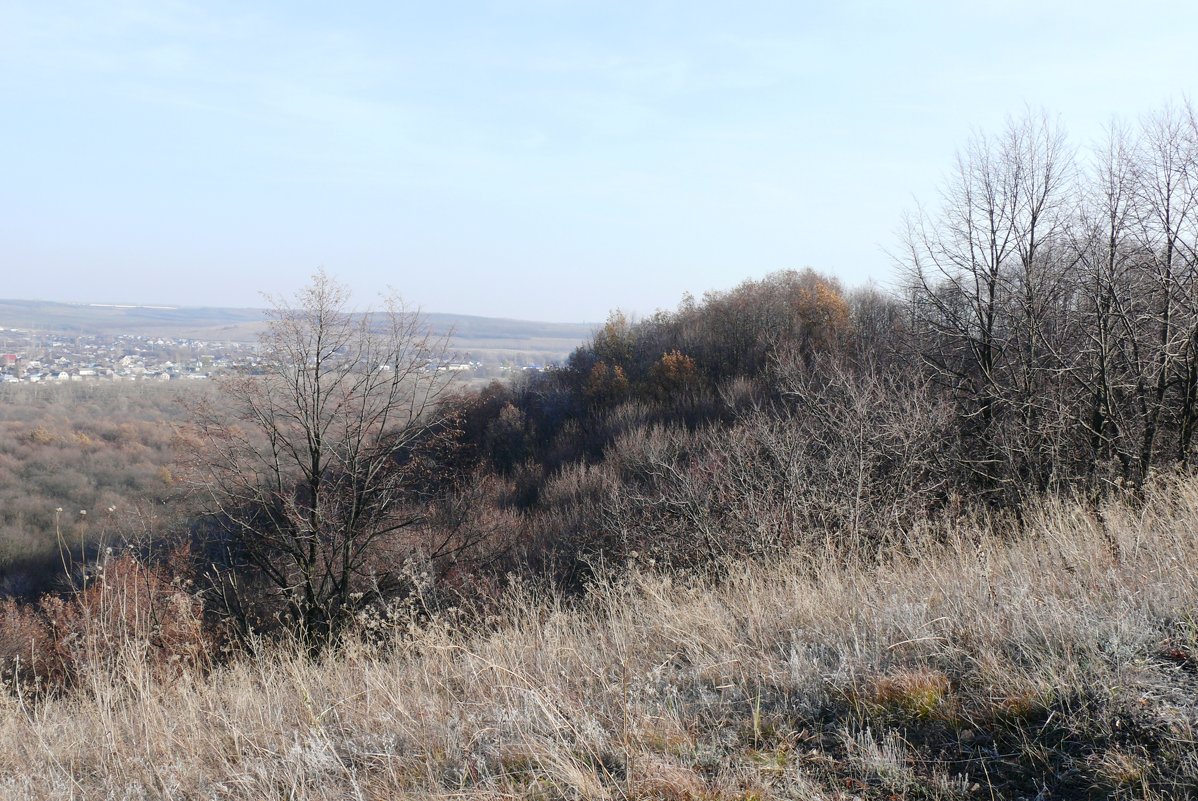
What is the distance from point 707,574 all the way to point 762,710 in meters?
3.47

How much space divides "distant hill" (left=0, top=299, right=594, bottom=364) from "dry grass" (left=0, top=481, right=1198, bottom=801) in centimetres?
7385

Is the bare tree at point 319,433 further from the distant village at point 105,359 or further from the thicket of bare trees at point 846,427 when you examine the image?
the distant village at point 105,359

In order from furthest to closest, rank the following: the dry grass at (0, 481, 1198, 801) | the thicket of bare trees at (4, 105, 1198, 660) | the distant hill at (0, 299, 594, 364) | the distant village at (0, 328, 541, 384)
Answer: the distant hill at (0, 299, 594, 364)
the distant village at (0, 328, 541, 384)
the thicket of bare trees at (4, 105, 1198, 660)
the dry grass at (0, 481, 1198, 801)

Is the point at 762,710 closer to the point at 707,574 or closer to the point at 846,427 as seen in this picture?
the point at 707,574

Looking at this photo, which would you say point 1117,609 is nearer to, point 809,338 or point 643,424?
point 643,424

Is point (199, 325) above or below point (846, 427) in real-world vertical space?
above

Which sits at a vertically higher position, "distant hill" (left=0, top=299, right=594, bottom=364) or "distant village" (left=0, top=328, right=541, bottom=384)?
"distant hill" (left=0, top=299, right=594, bottom=364)

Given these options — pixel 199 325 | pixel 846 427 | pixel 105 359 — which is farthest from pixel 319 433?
pixel 199 325

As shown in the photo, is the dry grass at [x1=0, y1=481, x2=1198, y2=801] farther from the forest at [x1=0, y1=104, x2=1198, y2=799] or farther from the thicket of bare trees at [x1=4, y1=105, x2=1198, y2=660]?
the thicket of bare trees at [x1=4, y1=105, x2=1198, y2=660]

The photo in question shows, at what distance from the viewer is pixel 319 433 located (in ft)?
49.3

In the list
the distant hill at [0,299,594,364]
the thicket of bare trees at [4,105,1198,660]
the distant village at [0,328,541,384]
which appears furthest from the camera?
the distant hill at [0,299,594,364]

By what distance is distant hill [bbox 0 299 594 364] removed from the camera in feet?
319

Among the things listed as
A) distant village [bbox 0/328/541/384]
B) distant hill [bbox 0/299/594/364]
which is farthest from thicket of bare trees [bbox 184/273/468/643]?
distant hill [bbox 0/299/594/364]

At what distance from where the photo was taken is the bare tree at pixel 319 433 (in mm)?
14570
